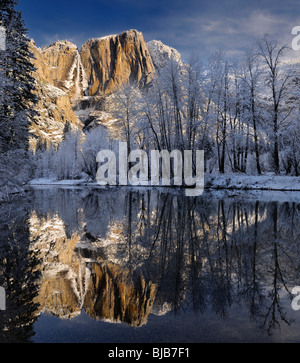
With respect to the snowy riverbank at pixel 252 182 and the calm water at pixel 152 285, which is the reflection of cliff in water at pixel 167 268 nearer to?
the calm water at pixel 152 285

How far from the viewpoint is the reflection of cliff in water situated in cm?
366

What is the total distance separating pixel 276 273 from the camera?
4746 millimetres

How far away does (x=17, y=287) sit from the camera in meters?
4.35

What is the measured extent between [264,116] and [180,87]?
28.6 feet

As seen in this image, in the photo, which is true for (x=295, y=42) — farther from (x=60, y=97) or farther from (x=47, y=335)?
(x=60, y=97)

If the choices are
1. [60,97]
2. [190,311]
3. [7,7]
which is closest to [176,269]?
[190,311]

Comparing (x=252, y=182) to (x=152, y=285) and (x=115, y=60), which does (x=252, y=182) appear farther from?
(x=115, y=60)

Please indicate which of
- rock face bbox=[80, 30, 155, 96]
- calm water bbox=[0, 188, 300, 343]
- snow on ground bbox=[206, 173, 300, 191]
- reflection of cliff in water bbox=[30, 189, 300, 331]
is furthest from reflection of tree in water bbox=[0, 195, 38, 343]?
rock face bbox=[80, 30, 155, 96]

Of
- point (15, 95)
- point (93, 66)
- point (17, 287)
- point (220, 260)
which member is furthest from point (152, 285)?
point (93, 66)

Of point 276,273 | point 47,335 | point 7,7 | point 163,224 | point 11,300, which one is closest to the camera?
point 47,335

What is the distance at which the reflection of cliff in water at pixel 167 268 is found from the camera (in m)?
3.66

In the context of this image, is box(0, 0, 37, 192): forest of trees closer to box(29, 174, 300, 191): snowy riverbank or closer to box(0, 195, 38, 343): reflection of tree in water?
box(0, 195, 38, 343): reflection of tree in water

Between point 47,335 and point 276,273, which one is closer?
point 47,335

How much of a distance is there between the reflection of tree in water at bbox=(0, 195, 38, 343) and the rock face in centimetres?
18018
